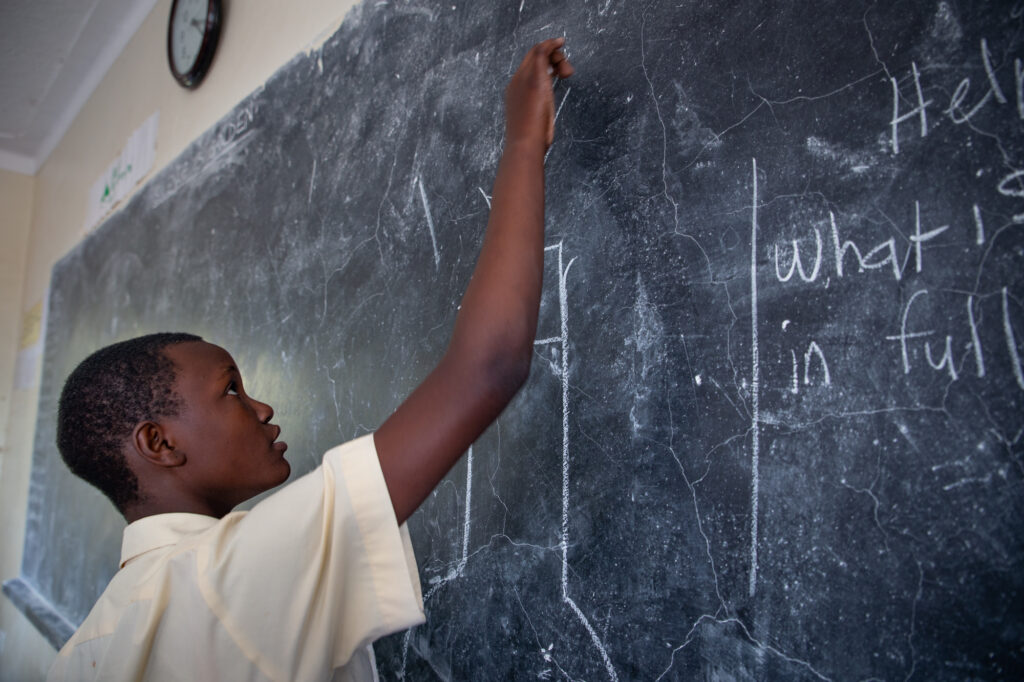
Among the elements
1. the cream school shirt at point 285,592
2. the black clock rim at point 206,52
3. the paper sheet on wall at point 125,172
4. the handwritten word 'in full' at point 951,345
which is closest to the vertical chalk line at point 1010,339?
the handwritten word 'in full' at point 951,345

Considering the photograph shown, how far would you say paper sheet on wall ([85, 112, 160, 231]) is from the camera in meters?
2.47

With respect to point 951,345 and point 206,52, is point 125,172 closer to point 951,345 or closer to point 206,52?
point 206,52

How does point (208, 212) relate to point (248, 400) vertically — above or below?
above

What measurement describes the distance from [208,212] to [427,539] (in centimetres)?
125

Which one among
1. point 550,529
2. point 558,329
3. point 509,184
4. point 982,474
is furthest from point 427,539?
point 982,474

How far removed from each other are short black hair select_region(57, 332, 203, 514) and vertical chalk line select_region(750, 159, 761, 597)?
2.12 feet

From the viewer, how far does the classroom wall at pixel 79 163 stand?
5.59ft

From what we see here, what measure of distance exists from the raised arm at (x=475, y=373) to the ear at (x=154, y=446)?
360 millimetres

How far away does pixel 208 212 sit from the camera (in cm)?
180

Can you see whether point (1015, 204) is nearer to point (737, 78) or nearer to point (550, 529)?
point (737, 78)

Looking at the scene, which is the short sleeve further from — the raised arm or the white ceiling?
the white ceiling

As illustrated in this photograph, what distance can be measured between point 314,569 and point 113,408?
0.39 metres

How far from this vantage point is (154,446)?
2.52 ft

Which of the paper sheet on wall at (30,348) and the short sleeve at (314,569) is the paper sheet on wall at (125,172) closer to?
the paper sheet on wall at (30,348)
